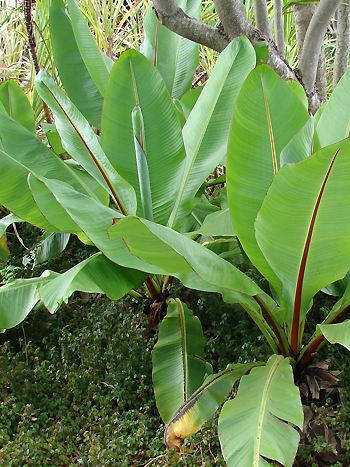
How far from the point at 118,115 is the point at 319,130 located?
0.55m

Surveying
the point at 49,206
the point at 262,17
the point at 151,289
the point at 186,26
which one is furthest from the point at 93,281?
the point at 262,17

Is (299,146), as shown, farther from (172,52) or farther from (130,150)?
(172,52)

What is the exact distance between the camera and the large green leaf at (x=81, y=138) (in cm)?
176

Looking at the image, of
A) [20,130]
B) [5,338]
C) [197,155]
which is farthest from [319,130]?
[5,338]

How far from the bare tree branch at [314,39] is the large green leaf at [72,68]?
0.74 m

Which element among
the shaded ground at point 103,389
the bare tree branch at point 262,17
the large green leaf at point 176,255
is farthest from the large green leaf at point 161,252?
the bare tree branch at point 262,17

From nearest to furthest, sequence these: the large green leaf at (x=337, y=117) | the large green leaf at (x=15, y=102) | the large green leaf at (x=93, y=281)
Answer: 1. the large green leaf at (x=93, y=281)
2. the large green leaf at (x=337, y=117)
3. the large green leaf at (x=15, y=102)

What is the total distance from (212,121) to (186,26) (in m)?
0.35

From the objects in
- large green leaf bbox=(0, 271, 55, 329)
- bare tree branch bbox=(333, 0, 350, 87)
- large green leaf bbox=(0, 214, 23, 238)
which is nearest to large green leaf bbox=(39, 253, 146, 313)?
large green leaf bbox=(0, 271, 55, 329)

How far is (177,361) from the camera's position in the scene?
1.77m

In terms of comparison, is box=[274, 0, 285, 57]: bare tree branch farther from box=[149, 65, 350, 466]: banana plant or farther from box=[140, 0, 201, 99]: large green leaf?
box=[149, 65, 350, 466]: banana plant

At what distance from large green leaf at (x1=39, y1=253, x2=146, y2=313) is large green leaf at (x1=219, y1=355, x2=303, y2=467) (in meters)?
0.40

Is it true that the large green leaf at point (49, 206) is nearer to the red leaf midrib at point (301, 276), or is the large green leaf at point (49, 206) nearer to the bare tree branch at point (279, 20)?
the red leaf midrib at point (301, 276)

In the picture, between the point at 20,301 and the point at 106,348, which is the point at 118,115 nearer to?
the point at 20,301
